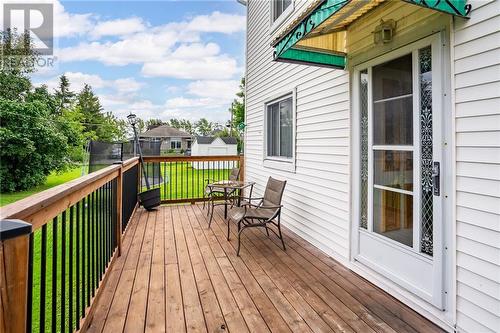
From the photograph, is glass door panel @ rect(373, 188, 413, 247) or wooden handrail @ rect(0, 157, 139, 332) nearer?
wooden handrail @ rect(0, 157, 139, 332)

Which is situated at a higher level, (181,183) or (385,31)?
(385,31)

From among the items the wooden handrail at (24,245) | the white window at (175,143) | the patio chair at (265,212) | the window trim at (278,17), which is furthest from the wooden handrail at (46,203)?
the white window at (175,143)

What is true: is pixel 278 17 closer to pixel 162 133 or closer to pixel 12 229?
pixel 12 229

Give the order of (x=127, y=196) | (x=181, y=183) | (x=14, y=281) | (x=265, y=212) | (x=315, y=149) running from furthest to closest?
1. (x=181, y=183)
2. (x=127, y=196)
3. (x=265, y=212)
4. (x=315, y=149)
5. (x=14, y=281)

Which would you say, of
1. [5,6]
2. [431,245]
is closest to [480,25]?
[431,245]

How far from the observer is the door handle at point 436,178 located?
6.53ft

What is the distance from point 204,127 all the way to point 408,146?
154 ft

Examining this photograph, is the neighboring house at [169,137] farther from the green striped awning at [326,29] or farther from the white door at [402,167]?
the white door at [402,167]

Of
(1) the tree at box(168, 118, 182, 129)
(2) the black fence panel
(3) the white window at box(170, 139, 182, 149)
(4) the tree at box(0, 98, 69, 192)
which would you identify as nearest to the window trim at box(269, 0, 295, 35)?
(2) the black fence panel

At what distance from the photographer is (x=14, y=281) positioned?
2.94ft

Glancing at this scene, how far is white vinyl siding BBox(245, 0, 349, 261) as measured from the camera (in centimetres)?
311

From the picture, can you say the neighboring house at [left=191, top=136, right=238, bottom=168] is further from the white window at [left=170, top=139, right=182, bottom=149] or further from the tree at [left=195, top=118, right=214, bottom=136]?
the tree at [left=195, top=118, right=214, bottom=136]

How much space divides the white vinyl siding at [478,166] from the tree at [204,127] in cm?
4592

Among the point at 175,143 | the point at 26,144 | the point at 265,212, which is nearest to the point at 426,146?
A: the point at 265,212
